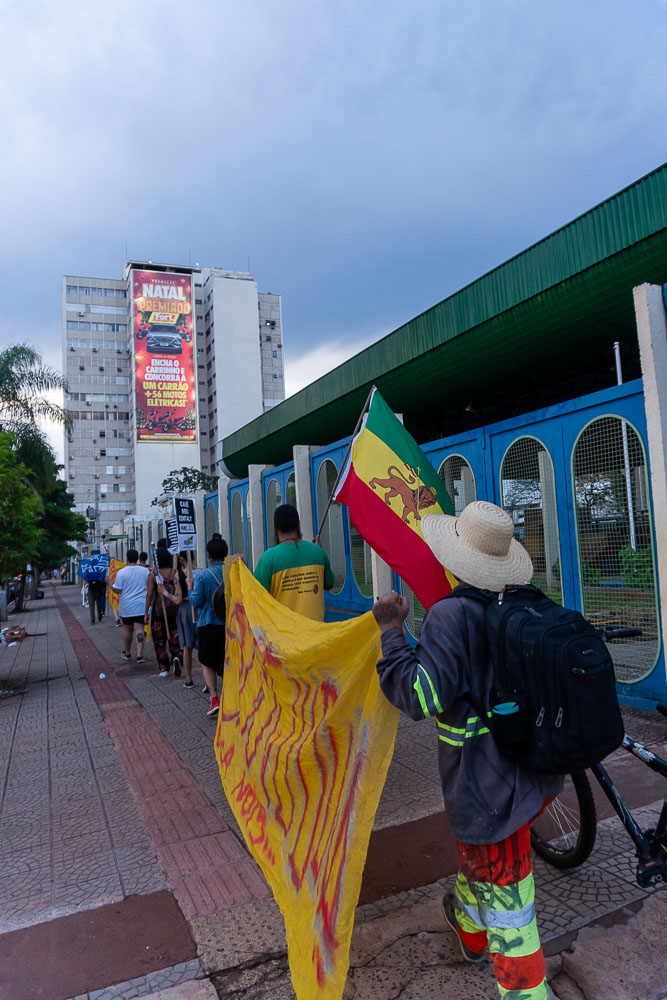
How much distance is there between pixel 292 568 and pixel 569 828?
2.43m

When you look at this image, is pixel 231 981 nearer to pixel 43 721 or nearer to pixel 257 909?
pixel 257 909

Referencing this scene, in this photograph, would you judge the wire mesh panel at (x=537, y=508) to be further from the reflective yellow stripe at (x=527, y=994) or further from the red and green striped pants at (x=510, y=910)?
the reflective yellow stripe at (x=527, y=994)

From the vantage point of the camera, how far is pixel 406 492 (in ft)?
10.2

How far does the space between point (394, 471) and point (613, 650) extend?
11.2 ft

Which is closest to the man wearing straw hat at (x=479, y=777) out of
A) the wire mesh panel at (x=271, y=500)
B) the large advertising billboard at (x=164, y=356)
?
the wire mesh panel at (x=271, y=500)

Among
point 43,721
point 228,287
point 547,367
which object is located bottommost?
point 43,721

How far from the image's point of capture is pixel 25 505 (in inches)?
355

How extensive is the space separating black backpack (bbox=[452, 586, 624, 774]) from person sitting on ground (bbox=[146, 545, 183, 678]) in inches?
291

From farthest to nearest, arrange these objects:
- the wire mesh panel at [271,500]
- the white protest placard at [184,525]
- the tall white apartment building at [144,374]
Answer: the tall white apartment building at [144,374], the wire mesh panel at [271,500], the white protest placard at [184,525]

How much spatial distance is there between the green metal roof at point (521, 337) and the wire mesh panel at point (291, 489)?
203 cm

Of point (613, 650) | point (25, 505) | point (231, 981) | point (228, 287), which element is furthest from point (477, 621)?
point (228, 287)

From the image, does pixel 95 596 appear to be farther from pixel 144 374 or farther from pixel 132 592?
pixel 144 374

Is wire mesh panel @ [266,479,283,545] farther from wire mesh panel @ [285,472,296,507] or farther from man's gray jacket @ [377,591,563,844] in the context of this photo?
man's gray jacket @ [377,591,563,844]

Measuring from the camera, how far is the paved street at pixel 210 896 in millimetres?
2451
